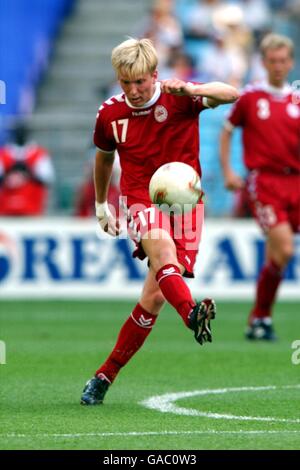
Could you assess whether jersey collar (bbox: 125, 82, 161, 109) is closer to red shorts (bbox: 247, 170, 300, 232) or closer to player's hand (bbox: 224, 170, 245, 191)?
player's hand (bbox: 224, 170, 245, 191)

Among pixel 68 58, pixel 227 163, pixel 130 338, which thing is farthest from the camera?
pixel 68 58

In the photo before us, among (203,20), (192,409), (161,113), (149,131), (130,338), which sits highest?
(203,20)

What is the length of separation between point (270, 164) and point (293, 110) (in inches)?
→ 23.7

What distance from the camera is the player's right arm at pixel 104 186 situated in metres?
8.07

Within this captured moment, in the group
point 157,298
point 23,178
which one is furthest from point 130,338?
point 23,178

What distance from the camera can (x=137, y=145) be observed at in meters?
7.87

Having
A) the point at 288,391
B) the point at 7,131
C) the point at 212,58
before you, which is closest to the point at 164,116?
the point at 288,391

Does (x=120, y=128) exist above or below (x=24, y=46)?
below

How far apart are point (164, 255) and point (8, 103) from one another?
12868 mm

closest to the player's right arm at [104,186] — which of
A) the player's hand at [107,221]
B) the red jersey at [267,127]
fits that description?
the player's hand at [107,221]

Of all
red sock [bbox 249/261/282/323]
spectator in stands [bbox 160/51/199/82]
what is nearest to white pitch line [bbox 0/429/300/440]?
red sock [bbox 249/261/282/323]

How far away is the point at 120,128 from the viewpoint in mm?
7883

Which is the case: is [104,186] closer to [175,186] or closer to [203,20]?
[175,186]
